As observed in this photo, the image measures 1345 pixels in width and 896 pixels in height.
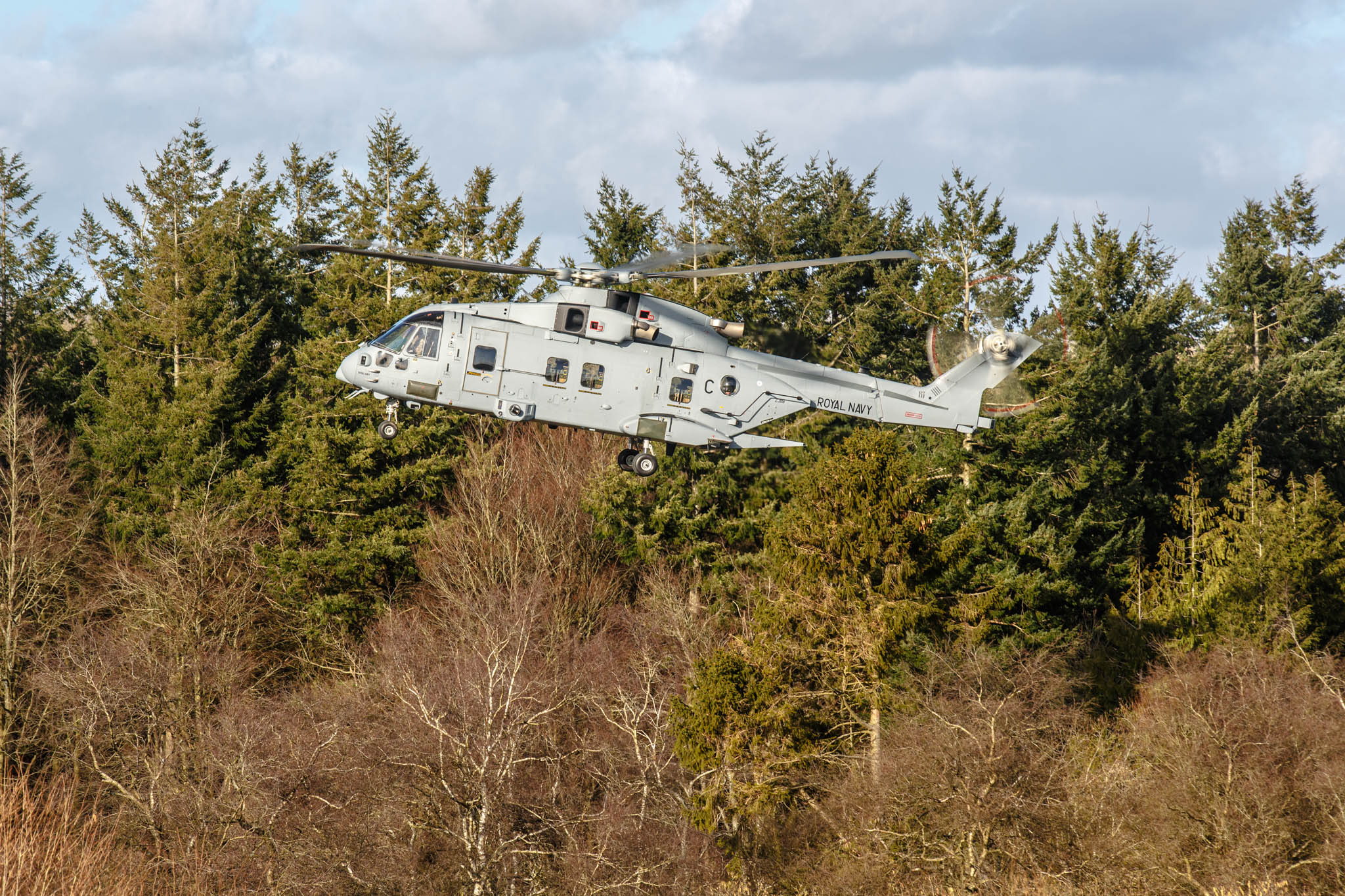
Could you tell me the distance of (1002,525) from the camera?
3556 cm

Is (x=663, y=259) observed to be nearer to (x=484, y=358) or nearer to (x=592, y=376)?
(x=592, y=376)

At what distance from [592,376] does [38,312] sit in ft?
113

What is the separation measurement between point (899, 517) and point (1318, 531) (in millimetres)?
15132

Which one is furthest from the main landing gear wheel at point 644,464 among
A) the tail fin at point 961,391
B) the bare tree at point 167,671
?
the bare tree at point 167,671

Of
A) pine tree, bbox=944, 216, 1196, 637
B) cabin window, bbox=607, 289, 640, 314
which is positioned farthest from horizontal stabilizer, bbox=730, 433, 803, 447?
pine tree, bbox=944, 216, 1196, 637

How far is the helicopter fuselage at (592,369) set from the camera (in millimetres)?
22531

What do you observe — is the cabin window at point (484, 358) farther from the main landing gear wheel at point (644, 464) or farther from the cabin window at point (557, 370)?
the main landing gear wheel at point (644, 464)

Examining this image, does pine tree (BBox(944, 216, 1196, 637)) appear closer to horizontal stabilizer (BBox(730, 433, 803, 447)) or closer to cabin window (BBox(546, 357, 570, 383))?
horizontal stabilizer (BBox(730, 433, 803, 447))

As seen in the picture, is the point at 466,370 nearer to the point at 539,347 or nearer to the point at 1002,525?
the point at 539,347

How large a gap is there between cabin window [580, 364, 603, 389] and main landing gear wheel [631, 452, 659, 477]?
1.58 metres

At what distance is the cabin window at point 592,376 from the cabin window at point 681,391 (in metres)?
1.25

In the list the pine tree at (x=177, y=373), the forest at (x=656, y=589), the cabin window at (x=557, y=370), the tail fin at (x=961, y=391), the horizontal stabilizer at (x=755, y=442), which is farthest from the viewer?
the pine tree at (x=177, y=373)

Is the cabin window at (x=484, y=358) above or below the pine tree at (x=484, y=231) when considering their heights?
below

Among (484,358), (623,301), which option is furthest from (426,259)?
(623,301)
